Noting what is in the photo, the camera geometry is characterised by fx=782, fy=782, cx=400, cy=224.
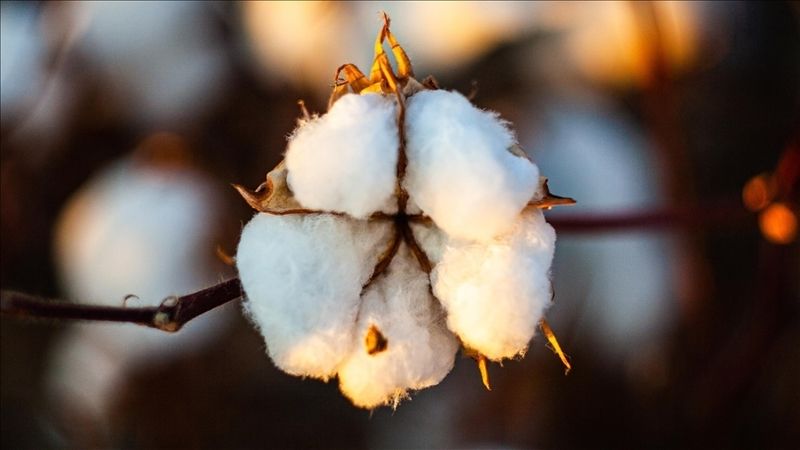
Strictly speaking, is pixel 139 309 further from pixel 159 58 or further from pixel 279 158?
pixel 159 58

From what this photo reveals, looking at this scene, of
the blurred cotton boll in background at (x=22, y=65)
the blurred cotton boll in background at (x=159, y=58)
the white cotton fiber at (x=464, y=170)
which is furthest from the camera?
the blurred cotton boll in background at (x=159, y=58)

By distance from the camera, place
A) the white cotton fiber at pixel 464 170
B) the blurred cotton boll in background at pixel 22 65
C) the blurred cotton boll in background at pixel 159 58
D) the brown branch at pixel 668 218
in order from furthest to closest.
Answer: the blurred cotton boll in background at pixel 159 58
the blurred cotton boll in background at pixel 22 65
the brown branch at pixel 668 218
the white cotton fiber at pixel 464 170

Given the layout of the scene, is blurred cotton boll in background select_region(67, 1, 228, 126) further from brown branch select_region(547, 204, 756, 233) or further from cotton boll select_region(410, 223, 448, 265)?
cotton boll select_region(410, 223, 448, 265)

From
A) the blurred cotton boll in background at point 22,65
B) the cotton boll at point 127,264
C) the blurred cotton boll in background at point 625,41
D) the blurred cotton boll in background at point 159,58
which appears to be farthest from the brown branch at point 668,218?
the blurred cotton boll in background at point 22,65

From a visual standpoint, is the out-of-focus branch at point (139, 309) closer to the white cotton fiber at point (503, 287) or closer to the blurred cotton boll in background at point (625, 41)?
the white cotton fiber at point (503, 287)

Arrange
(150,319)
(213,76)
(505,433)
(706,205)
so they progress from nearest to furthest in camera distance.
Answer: (150,319) → (706,205) → (505,433) → (213,76)

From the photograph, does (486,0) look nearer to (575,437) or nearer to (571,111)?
(571,111)

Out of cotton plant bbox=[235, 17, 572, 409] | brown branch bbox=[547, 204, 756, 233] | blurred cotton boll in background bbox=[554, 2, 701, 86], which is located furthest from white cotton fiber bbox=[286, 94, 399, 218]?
blurred cotton boll in background bbox=[554, 2, 701, 86]

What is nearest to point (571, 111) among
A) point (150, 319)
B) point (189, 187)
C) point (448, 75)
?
point (448, 75)
